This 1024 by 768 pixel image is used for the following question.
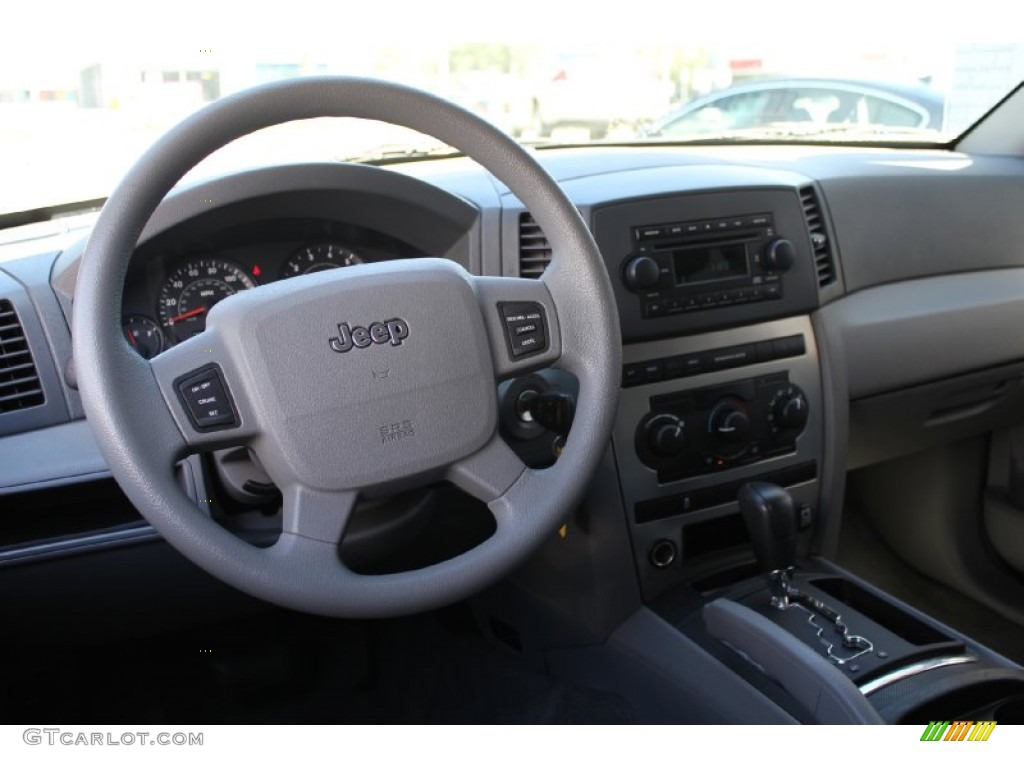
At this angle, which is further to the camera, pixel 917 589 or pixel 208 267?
pixel 917 589

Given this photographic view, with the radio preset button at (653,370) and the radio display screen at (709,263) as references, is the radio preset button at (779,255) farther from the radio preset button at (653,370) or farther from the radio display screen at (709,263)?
the radio preset button at (653,370)

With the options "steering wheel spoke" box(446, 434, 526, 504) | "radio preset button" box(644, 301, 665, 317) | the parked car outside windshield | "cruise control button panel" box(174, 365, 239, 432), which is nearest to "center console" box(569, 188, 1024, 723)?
"radio preset button" box(644, 301, 665, 317)

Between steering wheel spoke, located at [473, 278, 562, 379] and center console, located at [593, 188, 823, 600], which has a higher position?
steering wheel spoke, located at [473, 278, 562, 379]

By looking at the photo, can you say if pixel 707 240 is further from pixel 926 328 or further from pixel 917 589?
pixel 917 589

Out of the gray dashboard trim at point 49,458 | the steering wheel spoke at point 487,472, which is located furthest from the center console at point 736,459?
the gray dashboard trim at point 49,458

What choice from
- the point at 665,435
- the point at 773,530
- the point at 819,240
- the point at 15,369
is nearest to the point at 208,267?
the point at 15,369

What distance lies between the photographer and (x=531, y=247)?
1744 mm

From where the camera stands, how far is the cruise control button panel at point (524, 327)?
1439 mm

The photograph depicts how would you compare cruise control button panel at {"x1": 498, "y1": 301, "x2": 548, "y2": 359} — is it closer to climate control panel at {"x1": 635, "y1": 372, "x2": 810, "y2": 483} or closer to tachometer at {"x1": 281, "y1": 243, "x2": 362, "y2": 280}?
tachometer at {"x1": 281, "y1": 243, "x2": 362, "y2": 280}

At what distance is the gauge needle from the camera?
62.6 inches

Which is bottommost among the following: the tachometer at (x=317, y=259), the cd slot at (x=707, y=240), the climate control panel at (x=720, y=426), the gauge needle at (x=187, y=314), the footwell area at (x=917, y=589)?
the footwell area at (x=917, y=589)

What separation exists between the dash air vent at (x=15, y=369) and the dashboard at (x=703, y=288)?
1 centimetres

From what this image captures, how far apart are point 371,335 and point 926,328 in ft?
4.88

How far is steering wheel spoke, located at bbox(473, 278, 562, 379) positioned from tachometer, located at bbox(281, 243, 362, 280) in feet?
1.23
